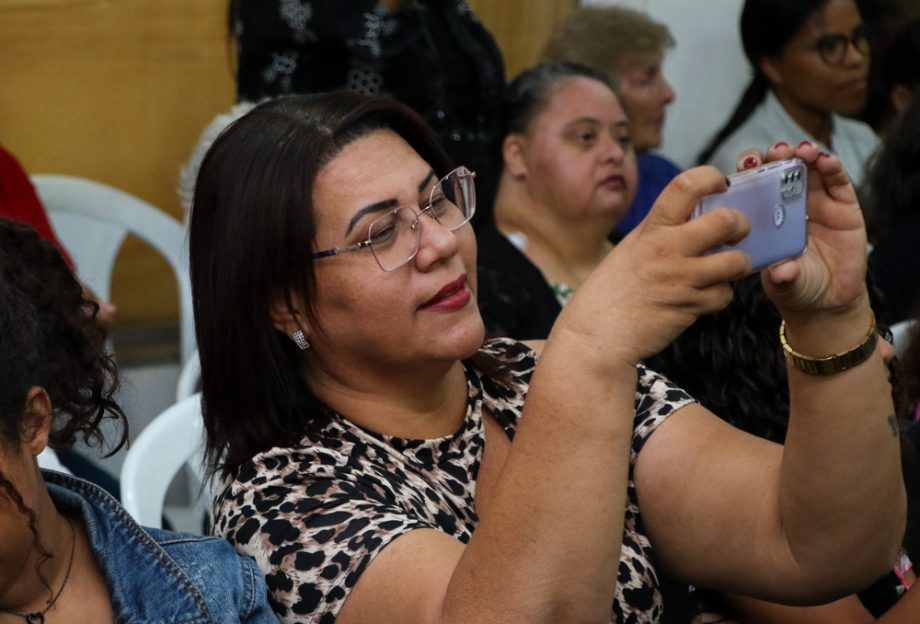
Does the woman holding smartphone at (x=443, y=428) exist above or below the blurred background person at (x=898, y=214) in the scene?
above

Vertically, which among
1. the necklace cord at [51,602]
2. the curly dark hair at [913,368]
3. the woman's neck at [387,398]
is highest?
the woman's neck at [387,398]

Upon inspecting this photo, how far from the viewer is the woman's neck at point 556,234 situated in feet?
11.5

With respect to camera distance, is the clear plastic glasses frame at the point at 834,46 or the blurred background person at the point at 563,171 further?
the clear plastic glasses frame at the point at 834,46

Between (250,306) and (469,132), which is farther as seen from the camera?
(469,132)

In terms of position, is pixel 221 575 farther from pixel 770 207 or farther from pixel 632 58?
pixel 632 58

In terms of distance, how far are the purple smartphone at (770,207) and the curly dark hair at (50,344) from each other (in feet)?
2.24

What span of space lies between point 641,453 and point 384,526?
1.31ft

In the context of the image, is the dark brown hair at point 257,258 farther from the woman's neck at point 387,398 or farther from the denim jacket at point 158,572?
the denim jacket at point 158,572

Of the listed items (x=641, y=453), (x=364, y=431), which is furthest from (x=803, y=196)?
(x=364, y=431)

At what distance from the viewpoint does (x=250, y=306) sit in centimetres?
169

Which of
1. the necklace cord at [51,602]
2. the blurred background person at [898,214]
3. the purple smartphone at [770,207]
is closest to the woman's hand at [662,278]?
the purple smartphone at [770,207]

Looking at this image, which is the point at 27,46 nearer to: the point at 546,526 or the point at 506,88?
the point at 506,88

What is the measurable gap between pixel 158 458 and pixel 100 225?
1464mm

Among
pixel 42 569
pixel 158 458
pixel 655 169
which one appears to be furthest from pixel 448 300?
pixel 655 169
